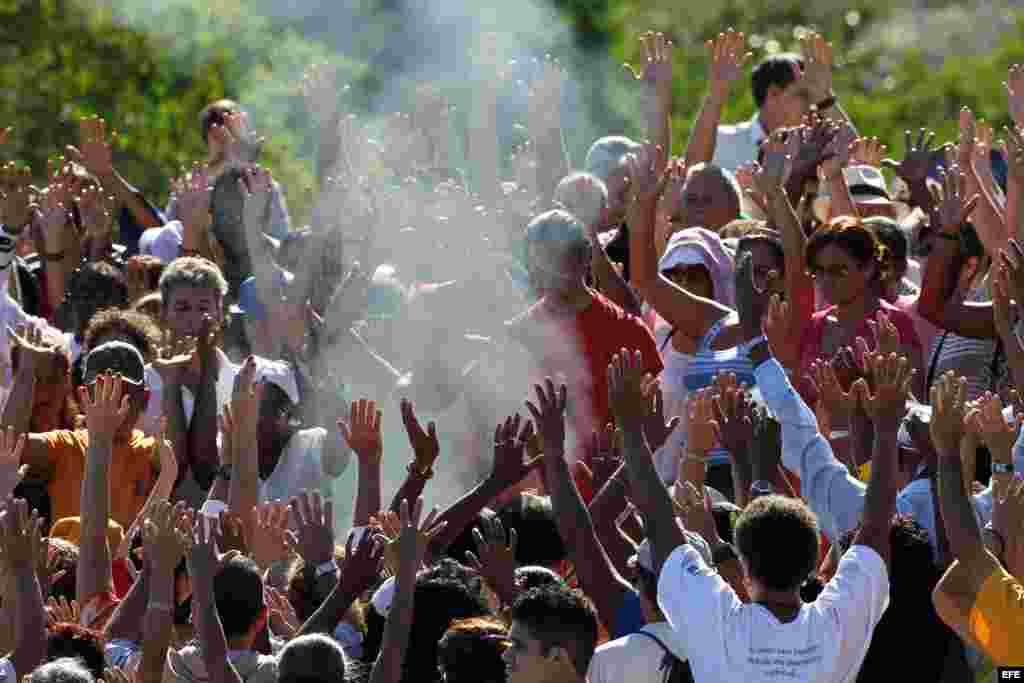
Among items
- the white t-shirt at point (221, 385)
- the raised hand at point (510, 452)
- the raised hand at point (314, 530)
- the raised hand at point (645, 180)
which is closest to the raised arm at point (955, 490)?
the raised hand at point (510, 452)

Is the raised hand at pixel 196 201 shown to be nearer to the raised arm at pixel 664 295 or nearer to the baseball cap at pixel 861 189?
the raised arm at pixel 664 295

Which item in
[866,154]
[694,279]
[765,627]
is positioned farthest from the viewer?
[866,154]

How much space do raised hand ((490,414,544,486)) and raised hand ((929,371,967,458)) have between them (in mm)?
1366

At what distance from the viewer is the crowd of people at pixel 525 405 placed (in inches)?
222

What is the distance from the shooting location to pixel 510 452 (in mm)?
6789

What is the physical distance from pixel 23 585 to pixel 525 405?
2299mm

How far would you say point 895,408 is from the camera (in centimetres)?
588

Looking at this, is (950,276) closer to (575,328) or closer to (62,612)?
(575,328)

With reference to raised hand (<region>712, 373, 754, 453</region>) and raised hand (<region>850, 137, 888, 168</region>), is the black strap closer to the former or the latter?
raised hand (<region>712, 373, 754, 453</region>)

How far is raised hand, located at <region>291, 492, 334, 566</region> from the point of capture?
21.5 ft

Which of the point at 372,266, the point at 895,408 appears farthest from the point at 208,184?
the point at 895,408

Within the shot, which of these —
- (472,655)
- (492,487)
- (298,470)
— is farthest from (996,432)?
(298,470)

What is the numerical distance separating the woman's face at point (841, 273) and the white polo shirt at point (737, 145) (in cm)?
284

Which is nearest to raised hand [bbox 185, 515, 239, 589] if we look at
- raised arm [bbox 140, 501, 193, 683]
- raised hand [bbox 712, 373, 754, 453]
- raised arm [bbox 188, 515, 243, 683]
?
raised arm [bbox 188, 515, 243, 683]
